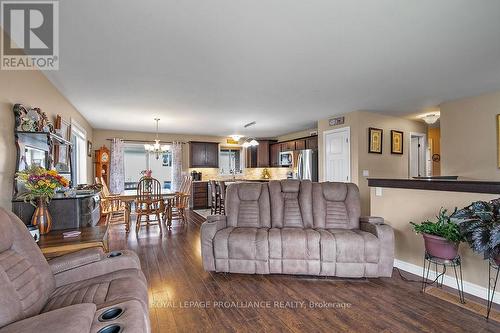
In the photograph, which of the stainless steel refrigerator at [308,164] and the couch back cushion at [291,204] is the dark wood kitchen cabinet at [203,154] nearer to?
the stainless steel refrigerator at [308,164]

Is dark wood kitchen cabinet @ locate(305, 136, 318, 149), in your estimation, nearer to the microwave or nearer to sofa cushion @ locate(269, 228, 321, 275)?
the microwave

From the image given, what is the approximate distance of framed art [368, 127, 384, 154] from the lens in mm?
4988

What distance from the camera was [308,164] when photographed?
630 cm

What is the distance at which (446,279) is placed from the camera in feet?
8.02

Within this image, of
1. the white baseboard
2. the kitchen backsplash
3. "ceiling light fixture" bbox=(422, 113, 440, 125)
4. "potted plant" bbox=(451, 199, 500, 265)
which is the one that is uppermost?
"ceiling light fixture" bbox=(422, 113, 440, 125)

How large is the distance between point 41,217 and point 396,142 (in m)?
6.36

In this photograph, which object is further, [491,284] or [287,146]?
[287,146]

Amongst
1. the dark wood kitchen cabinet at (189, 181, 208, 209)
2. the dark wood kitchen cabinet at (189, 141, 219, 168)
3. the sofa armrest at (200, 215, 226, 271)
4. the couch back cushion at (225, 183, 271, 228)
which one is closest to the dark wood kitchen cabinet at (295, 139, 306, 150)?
the dark wood kitchen cabinet at (189, 141, 219, 168)

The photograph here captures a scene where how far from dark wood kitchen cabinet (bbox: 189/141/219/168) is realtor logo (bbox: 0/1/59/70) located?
203 inches

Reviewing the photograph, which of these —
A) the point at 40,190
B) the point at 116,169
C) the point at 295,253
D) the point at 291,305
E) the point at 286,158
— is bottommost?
the point at 291,305

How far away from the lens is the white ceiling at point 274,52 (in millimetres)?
1811

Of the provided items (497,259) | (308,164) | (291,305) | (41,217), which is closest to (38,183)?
(41,217)

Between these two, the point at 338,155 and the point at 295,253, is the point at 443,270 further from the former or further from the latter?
the point at 338,155

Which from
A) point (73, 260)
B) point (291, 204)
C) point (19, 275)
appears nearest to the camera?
point (19, 275)
